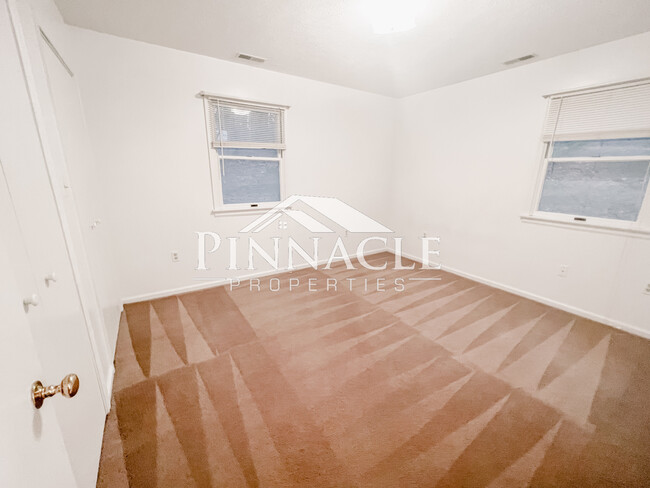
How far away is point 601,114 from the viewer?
2.55 metres

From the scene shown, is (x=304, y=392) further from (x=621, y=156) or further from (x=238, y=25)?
(x=621, y=156)

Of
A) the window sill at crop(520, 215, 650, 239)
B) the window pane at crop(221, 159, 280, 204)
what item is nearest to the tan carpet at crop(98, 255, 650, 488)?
the window sill at crop(520, 215, 650, 239)

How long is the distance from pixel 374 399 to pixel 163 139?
3.12 metres

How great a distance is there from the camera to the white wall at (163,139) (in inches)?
99.2

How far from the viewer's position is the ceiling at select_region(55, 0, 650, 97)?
197cm

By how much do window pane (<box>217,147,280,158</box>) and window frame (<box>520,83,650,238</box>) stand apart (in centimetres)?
311

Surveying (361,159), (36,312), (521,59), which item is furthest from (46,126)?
(521,59)

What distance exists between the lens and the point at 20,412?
0.50m

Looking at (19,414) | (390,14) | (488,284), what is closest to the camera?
(19,414)

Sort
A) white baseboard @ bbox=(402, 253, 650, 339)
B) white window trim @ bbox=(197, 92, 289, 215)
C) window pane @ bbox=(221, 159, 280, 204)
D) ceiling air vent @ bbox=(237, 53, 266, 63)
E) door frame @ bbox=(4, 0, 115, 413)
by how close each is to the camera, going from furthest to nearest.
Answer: window pane @ bbox=(221, 159, 280, 204) < white window trim @ bbox=(197, 92, 289, 215) < ceiling air vent @ bbox=(237, 53, 266, 63) < white baseboard @ bbox=(402, 253, 650, 339) < door frame @ bbox=(4, 0, 115, 413)

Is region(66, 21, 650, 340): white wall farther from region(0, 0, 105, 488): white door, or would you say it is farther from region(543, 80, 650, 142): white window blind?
region(0, 0, 105, 488): white door

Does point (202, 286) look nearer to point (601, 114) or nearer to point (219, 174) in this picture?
point (219, 174)

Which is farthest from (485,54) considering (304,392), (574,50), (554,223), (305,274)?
(304,392)

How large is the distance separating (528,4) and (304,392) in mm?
3157
